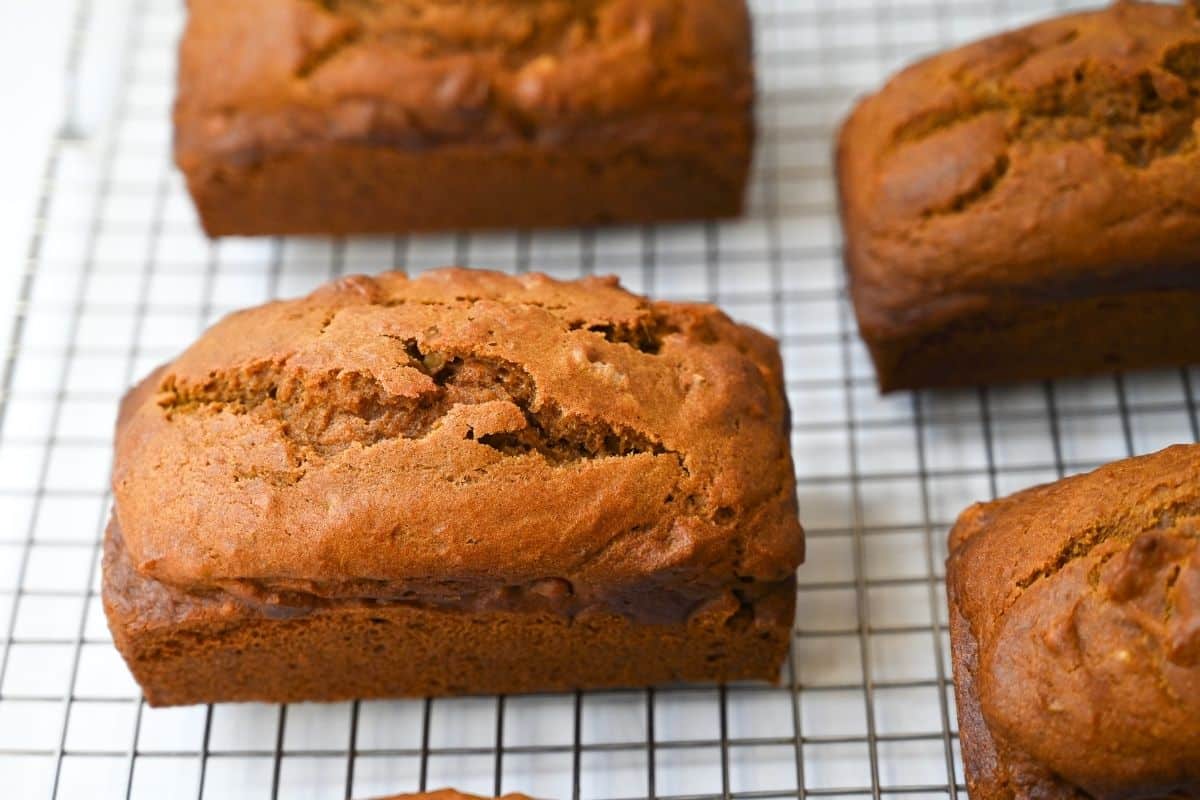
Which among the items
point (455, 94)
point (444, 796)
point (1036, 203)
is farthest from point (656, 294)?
point (444, 796)

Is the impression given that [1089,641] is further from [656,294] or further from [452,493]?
[656,294]

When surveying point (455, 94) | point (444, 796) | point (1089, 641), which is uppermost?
point (455, 94)

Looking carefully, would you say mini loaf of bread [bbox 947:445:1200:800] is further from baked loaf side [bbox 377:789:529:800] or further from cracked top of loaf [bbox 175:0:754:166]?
cracked top of loaf [bbox 175:0:754:166]

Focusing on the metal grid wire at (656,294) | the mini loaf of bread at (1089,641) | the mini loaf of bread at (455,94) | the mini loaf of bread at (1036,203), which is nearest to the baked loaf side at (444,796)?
the metal grid wire at (656,294)

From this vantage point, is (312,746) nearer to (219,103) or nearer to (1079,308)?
(219,103)

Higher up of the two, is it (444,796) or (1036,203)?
(1036,203)

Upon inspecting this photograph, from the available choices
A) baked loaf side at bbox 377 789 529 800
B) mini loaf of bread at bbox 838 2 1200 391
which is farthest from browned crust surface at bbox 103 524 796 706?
mini loaf of bread at bbox 838 2 1200 391
